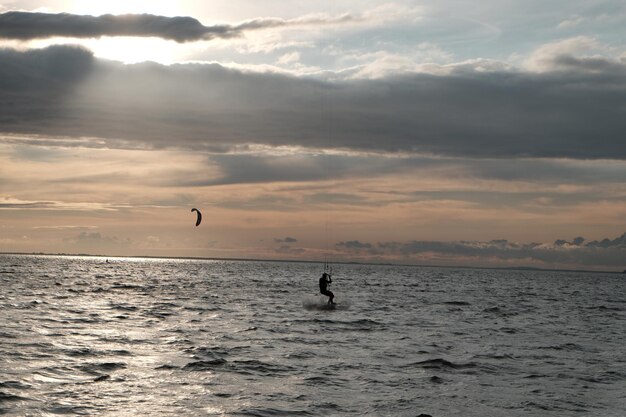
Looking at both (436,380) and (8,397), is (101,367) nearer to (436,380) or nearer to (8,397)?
(8,397)

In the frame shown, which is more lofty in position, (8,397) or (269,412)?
(8,397)

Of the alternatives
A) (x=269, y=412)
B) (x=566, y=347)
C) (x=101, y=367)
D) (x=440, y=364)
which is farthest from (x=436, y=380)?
(x=566, y=347)

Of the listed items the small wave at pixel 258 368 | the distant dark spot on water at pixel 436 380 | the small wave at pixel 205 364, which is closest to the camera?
the distant dark spot on water at pixel 436 380

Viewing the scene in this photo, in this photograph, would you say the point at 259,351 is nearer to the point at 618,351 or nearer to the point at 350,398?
the point at 350,398

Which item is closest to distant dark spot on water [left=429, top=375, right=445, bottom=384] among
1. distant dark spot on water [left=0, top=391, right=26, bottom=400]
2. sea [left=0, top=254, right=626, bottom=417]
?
sea [left=0, top=254, right=626, bottom=417]

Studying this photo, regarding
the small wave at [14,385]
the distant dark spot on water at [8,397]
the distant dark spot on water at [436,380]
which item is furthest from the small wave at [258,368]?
the distant dark spot on water at [8,397]

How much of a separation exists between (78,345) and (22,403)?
11.1 metres

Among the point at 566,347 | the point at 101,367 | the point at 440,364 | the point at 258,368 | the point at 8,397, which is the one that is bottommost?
the point at 566,347

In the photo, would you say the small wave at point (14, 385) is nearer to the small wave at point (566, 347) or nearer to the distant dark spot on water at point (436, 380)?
the distant dark spot on water at point (436, 380)

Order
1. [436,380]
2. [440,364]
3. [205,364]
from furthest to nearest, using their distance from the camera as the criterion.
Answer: [440,364] < [205,364] < [436,380]

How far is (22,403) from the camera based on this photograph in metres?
19.8

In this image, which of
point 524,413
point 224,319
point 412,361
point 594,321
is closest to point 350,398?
point 524,413

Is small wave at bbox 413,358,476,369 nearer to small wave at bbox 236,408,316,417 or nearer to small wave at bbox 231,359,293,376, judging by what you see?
small wave at bbox 231,359,293,376

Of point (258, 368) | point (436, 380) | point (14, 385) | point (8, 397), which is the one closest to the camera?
point (8, 397)
